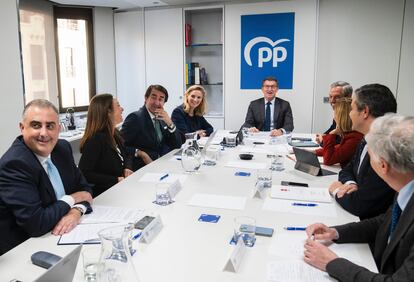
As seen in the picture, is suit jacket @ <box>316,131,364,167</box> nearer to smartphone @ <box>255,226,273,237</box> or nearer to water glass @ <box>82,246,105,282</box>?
smartphone @ <box>255,226,273,237</box>

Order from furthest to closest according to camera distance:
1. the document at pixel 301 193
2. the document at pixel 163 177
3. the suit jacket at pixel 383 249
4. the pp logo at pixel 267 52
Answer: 1. the pp logo at pixel 267 52
2. the document at pixel 163 177
3. the document at pixel 301 193
4. the suit jacket at pixel 383 249

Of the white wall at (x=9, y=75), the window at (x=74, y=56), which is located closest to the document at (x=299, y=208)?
the white wall at (x=9, y=75)

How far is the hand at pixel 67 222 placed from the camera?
158cm

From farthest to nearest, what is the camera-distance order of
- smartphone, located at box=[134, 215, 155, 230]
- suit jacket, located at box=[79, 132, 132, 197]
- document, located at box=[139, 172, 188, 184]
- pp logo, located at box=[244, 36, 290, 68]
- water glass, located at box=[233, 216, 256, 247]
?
1. pp logo, located at box=[244, 36, 290, 68]
2. suit jacket, located at box=[79, 132, 132, 197]
3. document, located at box=[139, 172, 188, 184]
4. smartphone, located at box=[134, 215, 155, 230]
5. water glass, located at box=[233, 216, 256, 247]

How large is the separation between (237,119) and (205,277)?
436 centimetres

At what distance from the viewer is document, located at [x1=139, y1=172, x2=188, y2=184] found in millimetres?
2365

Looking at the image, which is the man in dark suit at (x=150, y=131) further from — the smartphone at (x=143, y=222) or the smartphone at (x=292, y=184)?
the smartphone at (x=143, y=222)

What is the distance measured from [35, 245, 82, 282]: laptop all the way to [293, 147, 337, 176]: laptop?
6.05 feet

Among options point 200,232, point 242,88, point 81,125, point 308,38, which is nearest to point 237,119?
point 242,88

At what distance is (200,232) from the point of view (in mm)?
1583

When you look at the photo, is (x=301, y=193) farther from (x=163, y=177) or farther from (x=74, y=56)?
(x=74, y=56)

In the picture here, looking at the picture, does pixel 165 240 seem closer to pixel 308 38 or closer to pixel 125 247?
pixel 125 247

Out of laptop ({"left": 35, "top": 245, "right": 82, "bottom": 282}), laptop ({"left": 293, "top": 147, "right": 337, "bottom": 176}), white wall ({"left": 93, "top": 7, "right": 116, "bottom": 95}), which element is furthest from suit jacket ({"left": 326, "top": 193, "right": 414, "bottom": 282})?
white wall ({"left": 93, "top": 7, "right": 116, "bottom": 95})

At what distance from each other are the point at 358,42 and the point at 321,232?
4116mm
